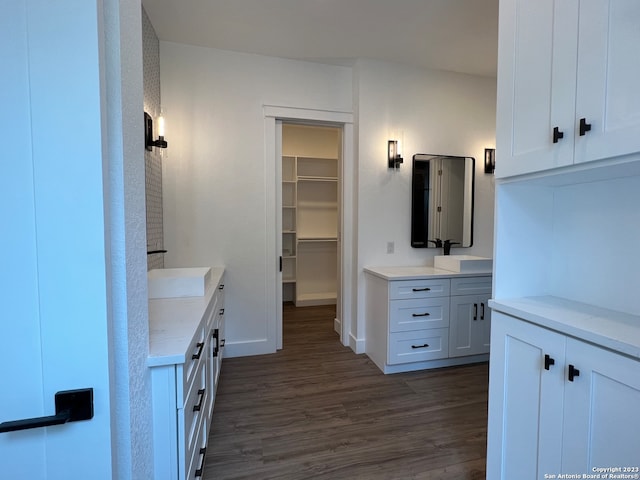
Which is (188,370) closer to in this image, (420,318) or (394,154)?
(420,318)

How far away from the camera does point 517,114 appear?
124cm

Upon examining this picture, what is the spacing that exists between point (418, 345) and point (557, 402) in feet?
5.76

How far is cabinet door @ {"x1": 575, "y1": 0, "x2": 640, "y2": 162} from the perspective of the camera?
88cm

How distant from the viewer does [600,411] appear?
37.3 inches

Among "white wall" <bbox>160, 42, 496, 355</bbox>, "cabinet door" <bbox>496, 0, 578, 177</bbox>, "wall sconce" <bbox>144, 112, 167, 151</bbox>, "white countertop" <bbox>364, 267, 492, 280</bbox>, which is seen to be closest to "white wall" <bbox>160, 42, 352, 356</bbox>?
"white wall" <bbox>160, 42, 496, 355</bbox>

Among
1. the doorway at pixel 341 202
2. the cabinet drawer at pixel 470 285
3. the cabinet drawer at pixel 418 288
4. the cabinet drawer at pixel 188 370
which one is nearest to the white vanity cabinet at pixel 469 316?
the cabinet drawer at pixel 470 285

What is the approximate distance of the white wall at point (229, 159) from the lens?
2.84 meters

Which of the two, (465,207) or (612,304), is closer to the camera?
(612,304)

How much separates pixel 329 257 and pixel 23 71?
186 inches

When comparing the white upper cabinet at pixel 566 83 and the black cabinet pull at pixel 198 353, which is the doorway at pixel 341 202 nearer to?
the black cabinet pull at pixel 198 353

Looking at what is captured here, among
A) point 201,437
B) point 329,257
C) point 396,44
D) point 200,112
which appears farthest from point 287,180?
point 201,437

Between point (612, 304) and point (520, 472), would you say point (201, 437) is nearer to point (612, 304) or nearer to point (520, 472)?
point (520, 472)

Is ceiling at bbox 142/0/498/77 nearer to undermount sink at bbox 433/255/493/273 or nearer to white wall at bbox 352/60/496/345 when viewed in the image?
white wall at bbox 352/60/496/345

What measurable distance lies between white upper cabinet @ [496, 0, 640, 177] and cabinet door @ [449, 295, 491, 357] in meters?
1.87
